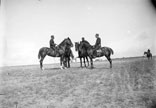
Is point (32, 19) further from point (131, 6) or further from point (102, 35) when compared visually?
point (131, 6)


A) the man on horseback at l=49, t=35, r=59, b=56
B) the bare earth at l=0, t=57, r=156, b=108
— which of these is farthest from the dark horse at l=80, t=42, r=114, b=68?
the man on horseback at l=49, t=35, r=59, b=56

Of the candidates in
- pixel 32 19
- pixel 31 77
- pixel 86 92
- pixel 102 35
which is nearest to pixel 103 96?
pixel 86 92

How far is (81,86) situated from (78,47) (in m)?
1.15

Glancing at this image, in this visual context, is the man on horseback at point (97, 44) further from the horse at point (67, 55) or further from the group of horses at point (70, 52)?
the horse at point (67, 55)

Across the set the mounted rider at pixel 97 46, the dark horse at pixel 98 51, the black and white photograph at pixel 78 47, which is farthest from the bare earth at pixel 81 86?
the mounted rider at pixel 97 46

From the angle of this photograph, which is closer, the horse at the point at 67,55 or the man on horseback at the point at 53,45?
the man on horseback at the point at 53,45

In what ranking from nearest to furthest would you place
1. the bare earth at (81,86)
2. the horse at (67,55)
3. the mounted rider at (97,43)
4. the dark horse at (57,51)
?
the bare earth at (81,86)
the mounted rider at (97,43)
the dark horse at (57,51)
the horse at (67,55)

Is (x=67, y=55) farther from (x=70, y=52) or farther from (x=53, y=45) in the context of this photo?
(x=53, y=45)

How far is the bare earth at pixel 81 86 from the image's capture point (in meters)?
2.96

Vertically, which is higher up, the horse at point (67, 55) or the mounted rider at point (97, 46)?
the mounted rider at point (97, 46)

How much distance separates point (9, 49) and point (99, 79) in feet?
6.01

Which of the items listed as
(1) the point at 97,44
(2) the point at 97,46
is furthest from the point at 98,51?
(1) the point at 97,44

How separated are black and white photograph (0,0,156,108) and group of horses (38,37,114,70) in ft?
0.09

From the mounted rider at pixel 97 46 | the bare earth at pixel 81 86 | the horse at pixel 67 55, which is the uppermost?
the mounted rider at pixel 97 46
